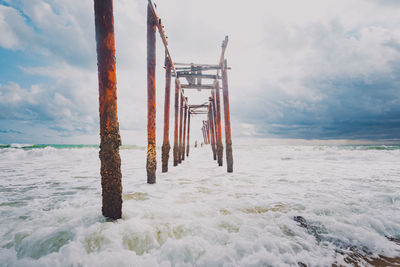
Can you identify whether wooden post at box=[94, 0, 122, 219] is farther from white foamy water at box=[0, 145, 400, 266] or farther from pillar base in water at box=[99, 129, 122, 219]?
white foamy water at box=[0, 145, 400, 266]

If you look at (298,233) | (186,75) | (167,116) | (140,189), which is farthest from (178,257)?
(186,75)

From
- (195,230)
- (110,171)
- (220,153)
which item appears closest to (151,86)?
(110,171)

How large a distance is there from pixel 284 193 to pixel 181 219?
9.04 feet

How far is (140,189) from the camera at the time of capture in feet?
14.7

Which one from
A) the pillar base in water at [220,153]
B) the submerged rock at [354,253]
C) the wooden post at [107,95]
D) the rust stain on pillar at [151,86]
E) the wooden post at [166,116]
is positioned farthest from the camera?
the pillar base in water at [220,153]

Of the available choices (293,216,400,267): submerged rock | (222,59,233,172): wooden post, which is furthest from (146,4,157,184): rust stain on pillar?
(293,216,400,267): submerged rock

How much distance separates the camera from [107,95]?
7.47 ft

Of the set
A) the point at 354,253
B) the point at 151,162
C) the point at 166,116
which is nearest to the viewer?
the point at 354,253

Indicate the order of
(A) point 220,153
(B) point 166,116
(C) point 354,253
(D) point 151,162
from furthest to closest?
(A) point 220,153
(B) point 166,116
(D) point 151,162
(C) point 354,253

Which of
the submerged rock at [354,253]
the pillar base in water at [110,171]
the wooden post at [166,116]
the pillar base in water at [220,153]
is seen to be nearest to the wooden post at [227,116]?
the pillar base in water at [220,153]

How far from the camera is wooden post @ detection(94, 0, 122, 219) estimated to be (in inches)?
88.9

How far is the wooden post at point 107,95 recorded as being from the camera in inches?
88.9

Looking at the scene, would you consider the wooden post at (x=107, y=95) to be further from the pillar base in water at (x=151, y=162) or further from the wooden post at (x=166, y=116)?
the wooden post at (x=166, y=116)

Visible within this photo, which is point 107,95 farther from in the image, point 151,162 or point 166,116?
point 166,116
